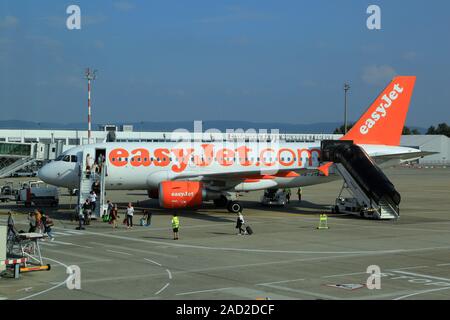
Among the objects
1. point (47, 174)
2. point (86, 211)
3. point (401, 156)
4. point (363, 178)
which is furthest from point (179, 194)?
point (401, 156)

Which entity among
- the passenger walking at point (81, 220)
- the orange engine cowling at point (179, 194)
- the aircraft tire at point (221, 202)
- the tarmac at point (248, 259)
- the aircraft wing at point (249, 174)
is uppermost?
the aircraft wing at point (249, 174)

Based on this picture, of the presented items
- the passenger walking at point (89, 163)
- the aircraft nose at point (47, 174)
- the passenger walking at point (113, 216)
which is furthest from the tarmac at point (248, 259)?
the passenger walking at point (89, 163)

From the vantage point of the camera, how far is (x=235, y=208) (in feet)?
158

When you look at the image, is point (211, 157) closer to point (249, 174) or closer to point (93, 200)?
point (249, 174)

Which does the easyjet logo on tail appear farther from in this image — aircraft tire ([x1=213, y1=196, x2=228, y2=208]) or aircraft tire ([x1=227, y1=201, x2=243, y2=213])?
aircraft tire ([x1=213, y1=196, x2=228, y2=208])

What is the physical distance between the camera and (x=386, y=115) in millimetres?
52406

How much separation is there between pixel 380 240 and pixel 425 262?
6.73 m

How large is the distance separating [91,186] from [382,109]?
25.1 m

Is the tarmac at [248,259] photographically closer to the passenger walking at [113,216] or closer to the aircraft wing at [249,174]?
the passenger walking at [113,216]

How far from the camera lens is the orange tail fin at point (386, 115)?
171 feet

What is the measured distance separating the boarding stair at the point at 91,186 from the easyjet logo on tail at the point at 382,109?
2228 centimetres

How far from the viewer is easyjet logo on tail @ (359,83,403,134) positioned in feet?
171
